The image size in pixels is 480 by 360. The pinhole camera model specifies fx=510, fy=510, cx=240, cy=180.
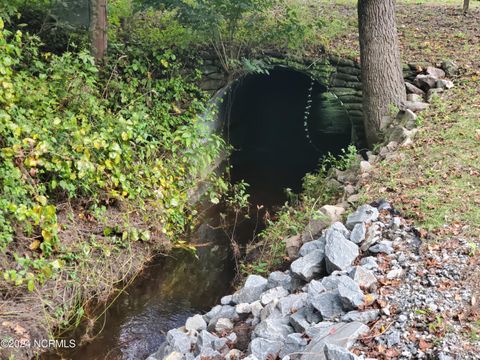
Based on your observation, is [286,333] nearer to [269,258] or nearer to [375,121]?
[269,258]

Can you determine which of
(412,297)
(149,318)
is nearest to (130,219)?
(149,318)

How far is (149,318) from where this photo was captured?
19.2 ft

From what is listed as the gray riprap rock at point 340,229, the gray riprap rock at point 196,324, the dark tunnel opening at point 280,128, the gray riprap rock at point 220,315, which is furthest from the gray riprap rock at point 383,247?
the dark tunnel opening at point 280,128

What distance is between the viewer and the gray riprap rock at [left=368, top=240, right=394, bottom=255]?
4.55 metres

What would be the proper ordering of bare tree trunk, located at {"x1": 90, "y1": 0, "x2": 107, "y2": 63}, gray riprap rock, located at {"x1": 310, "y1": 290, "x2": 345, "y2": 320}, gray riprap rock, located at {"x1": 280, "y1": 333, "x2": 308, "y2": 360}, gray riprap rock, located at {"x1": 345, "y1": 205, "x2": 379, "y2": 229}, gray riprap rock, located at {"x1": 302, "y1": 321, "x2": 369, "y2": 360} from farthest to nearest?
bare tree trunk, located at {"x1": 90, "y1": 0, "x2": 107, "y2": 63} < gray riprap rock, located at {"x1": 345, "y1": 205, "x2": 379, "y2": 229} < gray riprap rock, located at {"x1": 310, "y1": 290, "x2": 345, "y2": 320} < gray riprap rock, located at {"x1": 280, "y1": 333, "x2": 308, "y2": 360} < gray riprap rock, located at {"x1": 302, "y1": 321, "x2": 369, "y2": 360}

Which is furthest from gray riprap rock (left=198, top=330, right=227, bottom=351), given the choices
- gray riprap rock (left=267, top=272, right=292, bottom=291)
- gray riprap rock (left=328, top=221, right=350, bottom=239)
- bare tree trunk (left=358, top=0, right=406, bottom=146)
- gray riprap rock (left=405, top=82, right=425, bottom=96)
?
gray riprap rock (left=405, top=82, right=425, bottom=96)

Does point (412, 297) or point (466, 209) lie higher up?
point (466, 209)

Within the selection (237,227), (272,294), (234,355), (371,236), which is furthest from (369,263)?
(237,227)

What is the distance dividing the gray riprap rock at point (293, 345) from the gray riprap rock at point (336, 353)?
48 centimetres

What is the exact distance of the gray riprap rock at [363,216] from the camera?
16.5 feet

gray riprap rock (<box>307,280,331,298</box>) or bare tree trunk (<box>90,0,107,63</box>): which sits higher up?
bare tree trunk (<box>90,0,107,63</box>)

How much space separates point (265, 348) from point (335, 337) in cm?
61

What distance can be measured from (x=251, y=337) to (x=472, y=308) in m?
1.74

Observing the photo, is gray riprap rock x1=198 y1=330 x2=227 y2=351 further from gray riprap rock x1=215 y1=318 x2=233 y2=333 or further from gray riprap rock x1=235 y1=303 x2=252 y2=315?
gray riprap rock x1=235 y1=303 x2=252 y2=315
